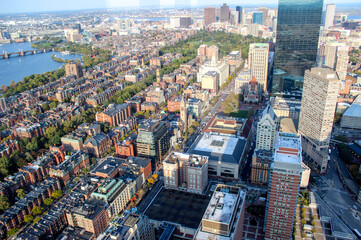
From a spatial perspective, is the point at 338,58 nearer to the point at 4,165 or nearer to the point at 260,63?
the point at 260,63

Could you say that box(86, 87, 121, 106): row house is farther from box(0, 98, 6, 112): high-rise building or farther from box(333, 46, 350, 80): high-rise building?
box(333, 46, 350, 80): high-rise building

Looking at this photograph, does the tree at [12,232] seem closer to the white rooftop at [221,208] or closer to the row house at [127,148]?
the row house at [127,148]

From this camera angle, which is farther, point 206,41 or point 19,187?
point 206,41

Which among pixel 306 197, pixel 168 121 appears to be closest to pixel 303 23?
pixel 168 121

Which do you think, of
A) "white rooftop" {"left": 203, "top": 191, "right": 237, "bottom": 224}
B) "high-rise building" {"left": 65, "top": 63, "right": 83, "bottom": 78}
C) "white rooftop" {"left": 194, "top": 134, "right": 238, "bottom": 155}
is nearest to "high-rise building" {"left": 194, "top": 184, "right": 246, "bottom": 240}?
"white rooftop" {"left": 203, "top": 191, "right": 237, "bottom": 224}

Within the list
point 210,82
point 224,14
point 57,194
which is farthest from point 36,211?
point 224,14

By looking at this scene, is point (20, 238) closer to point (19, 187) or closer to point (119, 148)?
point (19, 187)
